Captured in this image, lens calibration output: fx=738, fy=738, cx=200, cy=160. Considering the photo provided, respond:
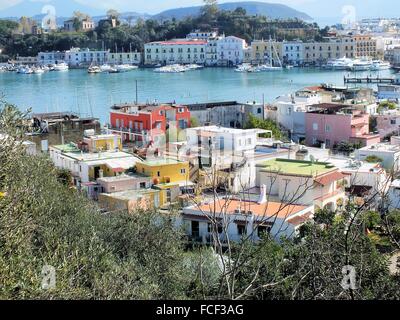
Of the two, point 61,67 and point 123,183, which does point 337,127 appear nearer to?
point 123,183

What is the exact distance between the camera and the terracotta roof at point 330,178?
3956mm

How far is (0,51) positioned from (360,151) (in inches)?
778

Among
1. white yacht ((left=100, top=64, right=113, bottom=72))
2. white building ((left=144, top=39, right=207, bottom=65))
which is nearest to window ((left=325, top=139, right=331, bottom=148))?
white yacht ((left=100, top=64, right=113, bottom=72))

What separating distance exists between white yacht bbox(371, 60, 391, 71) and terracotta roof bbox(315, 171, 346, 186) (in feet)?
51.1

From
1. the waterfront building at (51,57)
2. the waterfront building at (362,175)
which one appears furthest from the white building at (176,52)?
the waterfront building at (362,175)

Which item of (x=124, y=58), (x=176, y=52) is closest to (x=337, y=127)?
(x=176, y=52)

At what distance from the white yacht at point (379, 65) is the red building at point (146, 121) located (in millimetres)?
13344

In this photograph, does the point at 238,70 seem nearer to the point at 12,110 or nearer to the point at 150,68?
the point at 150,68

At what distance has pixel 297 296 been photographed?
6.25 ft

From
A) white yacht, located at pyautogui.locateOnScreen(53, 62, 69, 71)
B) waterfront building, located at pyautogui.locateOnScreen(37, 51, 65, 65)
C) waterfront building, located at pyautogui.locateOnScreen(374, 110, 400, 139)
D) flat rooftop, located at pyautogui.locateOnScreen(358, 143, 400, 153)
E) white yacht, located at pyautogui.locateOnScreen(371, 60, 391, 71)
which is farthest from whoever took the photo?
waterfront building, located at pyautogui.locateOnScreen(37, 51, 65, 65)

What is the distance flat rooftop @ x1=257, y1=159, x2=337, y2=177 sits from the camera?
4.07 m

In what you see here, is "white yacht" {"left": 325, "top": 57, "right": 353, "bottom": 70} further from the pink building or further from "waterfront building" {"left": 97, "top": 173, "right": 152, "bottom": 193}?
"waterfront building" {"left": 97, "top": 173, "right": 152, "bottom": 193}

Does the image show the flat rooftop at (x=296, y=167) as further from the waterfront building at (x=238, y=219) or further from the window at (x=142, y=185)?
the window at (x=142, y=185)
